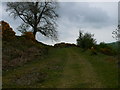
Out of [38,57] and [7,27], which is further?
[7,27]

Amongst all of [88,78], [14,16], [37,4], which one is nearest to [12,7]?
[14,16]

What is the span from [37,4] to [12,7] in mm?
5763

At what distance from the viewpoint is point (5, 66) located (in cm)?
2214

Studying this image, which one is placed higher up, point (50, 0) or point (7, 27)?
point (50, 0)

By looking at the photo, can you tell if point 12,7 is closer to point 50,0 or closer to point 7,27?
point 50,0

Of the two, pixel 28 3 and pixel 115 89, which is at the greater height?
pixel 28 3

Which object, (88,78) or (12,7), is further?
(12,7)

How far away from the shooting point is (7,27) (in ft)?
118

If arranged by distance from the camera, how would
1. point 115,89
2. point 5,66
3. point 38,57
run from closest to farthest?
point 115,89 < point 5,66 < point 38,57

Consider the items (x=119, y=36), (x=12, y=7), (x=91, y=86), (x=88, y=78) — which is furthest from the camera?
(x=12, y=7)

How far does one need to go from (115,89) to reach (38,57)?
19.0 metres

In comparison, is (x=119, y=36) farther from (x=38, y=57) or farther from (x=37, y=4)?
(x=37, y=4)

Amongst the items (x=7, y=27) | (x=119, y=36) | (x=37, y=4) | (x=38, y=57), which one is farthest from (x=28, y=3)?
(x=119, y=36)

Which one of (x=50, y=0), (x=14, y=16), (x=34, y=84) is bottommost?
(x=34, y=84)
